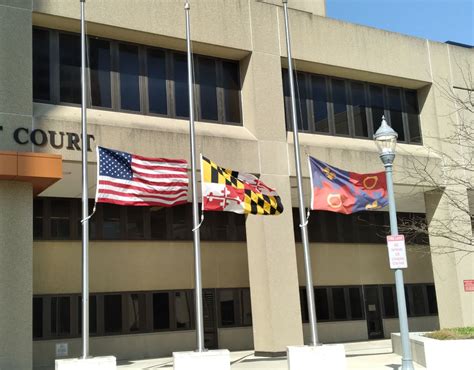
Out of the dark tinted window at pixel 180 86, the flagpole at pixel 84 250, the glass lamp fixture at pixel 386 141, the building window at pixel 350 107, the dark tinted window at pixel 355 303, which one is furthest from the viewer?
the dark tinted window at pixel 355 303

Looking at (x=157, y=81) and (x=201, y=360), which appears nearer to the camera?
(x=201, y=360)

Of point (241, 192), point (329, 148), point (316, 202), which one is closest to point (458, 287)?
point (329, 148)

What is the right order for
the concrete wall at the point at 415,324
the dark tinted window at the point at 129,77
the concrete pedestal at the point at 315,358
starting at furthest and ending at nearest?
the concrete wall at the point at 415,324
the dark tinted window at the point at 129,77
the concrete pedestal at the point at 315,358

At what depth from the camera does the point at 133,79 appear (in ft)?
68.5

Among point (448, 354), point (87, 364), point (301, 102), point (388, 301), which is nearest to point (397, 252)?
Result: point (448, 354)

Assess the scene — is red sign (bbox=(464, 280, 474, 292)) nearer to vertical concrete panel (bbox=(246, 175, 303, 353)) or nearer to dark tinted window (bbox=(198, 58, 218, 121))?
vertical concrete panel (bbox=(246, 175, 303, 353))

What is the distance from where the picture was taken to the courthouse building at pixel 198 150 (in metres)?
17.8

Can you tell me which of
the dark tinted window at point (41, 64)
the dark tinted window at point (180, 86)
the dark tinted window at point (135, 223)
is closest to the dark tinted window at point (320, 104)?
the dark tinted window at point (180, 86)

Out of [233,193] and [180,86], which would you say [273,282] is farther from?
[180,86]

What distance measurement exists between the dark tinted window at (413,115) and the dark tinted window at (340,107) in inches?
127

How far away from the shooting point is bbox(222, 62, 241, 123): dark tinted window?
22.4m

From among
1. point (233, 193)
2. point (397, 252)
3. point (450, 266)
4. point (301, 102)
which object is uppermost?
point (301, 102)

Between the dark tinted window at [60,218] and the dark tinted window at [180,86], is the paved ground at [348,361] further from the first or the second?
the dark tinted window at [180,86]

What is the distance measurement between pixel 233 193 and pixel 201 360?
4451 mm
